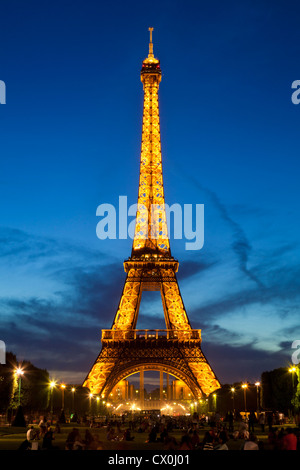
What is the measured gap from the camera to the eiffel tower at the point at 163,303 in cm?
7675

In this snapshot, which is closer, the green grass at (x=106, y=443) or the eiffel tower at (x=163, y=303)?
the green grass at (x=106, y=443)

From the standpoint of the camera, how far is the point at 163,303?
8369 cm

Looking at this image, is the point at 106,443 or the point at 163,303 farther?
the point at 163,303

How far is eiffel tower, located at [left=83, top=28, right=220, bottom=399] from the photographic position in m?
76.8

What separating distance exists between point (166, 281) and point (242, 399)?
1987 centimetres

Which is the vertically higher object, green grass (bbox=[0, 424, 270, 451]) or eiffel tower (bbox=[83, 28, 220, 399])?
eiffel tower (bbox=[83, 28, 220, 399])

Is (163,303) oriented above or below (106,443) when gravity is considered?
above

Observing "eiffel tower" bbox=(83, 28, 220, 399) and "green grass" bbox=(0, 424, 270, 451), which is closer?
"green grass" bbox=(0, 424, 270, 451)

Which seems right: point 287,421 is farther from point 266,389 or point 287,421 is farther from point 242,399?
point 242,399

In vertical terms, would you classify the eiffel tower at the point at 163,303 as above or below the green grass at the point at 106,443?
above

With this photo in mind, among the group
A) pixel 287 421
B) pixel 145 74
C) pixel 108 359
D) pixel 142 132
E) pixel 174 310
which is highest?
pixel 145 74
